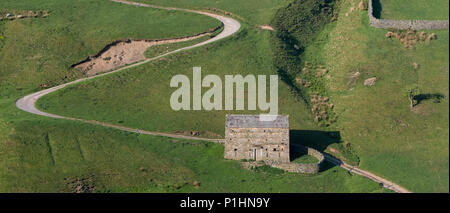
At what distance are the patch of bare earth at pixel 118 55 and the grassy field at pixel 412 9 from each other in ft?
110

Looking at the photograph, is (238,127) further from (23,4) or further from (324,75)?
(23,4)

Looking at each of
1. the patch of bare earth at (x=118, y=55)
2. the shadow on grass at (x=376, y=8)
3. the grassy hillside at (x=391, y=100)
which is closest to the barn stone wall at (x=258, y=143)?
the grassy hillside at (x=391, y=100)

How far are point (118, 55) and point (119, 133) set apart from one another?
Result: 28345mm

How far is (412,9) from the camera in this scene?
12975 cm

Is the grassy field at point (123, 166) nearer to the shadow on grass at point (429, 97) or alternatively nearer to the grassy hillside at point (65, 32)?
the shadow on grass at point (429, 97)

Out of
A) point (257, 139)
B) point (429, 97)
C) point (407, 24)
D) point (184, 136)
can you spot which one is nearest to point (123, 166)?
point (184, 136)

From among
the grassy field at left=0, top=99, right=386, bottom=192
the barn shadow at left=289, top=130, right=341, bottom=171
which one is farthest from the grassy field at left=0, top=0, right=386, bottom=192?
the barn shadow at left=289, top=130, right=341, bottom=171

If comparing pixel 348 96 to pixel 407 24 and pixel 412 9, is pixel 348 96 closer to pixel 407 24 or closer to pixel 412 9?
pixel 407 24

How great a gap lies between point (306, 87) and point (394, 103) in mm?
16004

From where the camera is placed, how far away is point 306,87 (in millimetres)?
114750

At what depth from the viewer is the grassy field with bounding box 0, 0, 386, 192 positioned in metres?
88.9

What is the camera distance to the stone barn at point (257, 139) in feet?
304
